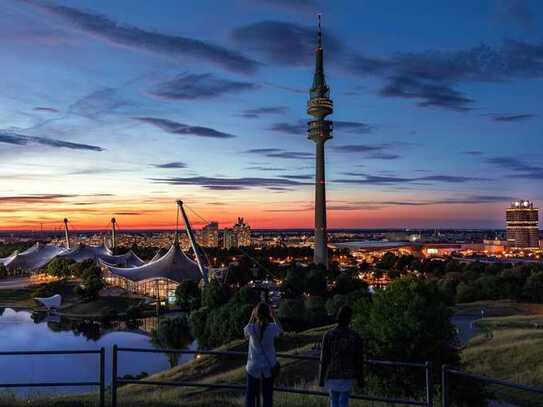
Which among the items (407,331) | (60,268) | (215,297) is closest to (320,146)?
(60,268)

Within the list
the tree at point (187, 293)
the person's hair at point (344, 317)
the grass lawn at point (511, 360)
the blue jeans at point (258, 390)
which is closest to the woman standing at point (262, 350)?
the blue jeans at point (258, 390)

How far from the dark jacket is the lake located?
13082 mm

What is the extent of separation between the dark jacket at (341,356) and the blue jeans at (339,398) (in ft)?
1.09

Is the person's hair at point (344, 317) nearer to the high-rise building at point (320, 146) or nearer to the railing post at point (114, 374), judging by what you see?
the railing post at point (114, 374)

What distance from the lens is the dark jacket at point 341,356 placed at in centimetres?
949

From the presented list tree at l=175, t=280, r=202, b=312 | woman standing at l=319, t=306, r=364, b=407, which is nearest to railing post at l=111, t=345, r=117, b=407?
woman standing at l=319, t=306, r=364, b=407

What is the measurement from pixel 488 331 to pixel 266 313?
40763 mm

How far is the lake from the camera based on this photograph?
38.4 meters

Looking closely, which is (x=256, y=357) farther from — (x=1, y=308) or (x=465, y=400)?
(x=1, y=308)

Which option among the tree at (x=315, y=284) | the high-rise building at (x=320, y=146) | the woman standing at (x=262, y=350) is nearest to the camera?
the woman standing at (x=262, y=350)

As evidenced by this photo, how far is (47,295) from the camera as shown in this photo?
9900cm

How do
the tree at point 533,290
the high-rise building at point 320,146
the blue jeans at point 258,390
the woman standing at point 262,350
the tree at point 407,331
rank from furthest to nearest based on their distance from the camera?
the high-rise building at point 320,146 → the tree at point 533,290 → the tree at point 407,331 → the blue jeans at point 258,390 → the woman standing at point 262,350

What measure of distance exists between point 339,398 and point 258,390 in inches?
53.7

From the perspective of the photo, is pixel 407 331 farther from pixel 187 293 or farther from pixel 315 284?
pixel 187 293
